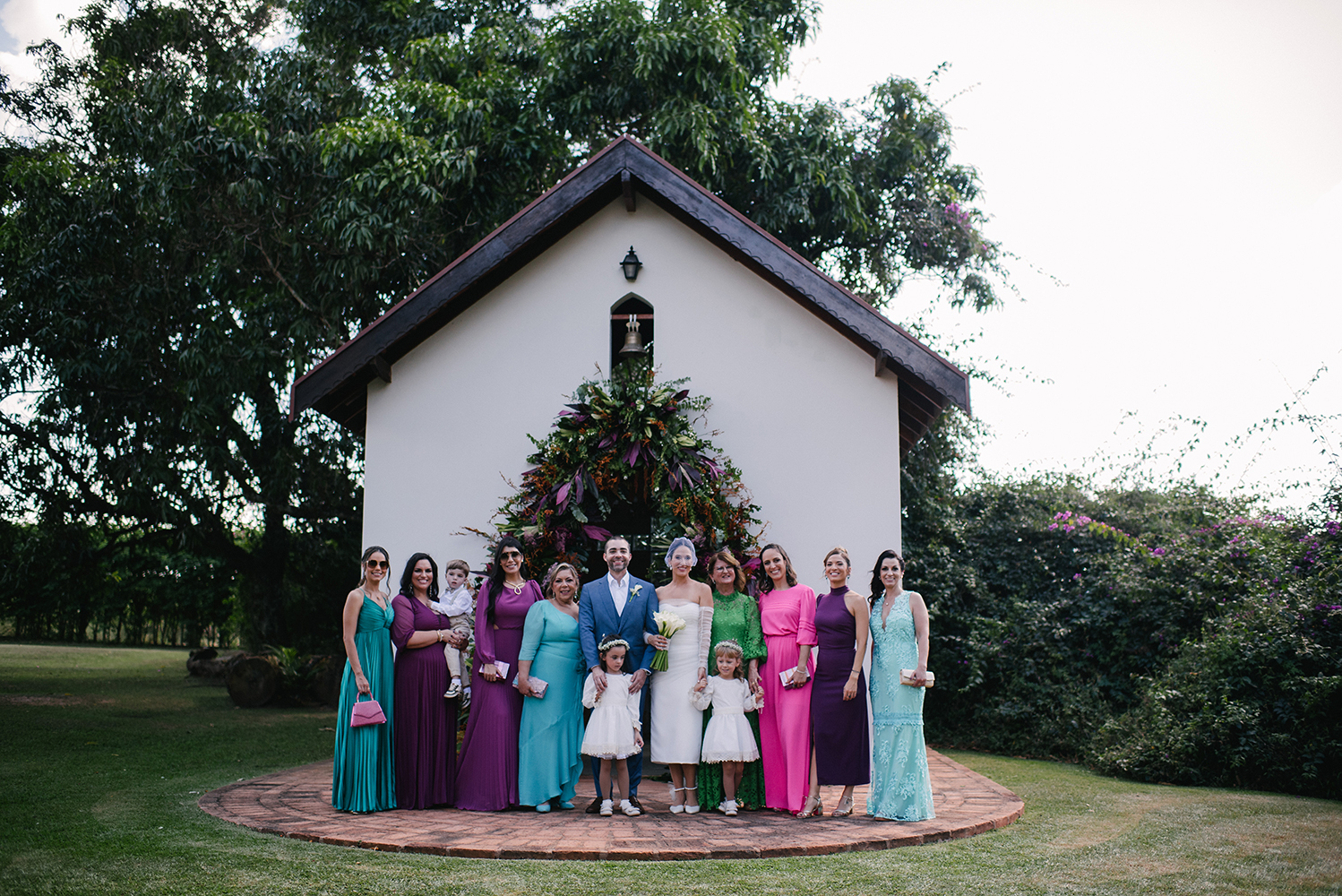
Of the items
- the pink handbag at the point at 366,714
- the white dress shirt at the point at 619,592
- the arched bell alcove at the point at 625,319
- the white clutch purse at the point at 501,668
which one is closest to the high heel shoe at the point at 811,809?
the white dress shirt at the point at 619,592

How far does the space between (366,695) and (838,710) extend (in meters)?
3.36

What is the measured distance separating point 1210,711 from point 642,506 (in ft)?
18.7

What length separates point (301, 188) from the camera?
45.4 feet

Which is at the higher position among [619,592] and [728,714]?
[619,592]

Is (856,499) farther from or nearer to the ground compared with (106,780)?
farther from the ground

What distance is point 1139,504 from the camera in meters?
13.8

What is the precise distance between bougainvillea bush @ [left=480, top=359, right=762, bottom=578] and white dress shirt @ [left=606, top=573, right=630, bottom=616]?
3.61 feet

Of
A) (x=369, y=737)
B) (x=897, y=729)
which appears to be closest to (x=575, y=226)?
(x=369, y=737)

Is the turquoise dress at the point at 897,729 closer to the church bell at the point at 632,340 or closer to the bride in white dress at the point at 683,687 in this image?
the bride in white dress at the point at 683,687

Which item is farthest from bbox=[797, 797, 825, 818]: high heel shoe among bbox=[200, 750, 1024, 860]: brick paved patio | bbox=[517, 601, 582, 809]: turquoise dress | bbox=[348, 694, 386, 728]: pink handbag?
bbox=[348, 694, 386, 728]: pink handbag

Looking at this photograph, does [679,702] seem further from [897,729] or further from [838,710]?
[897,729]

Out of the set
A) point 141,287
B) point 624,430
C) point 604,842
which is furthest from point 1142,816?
point 141,287

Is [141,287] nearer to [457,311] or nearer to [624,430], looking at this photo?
[457,311]

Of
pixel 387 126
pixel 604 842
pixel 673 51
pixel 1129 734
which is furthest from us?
pixel 673 51
